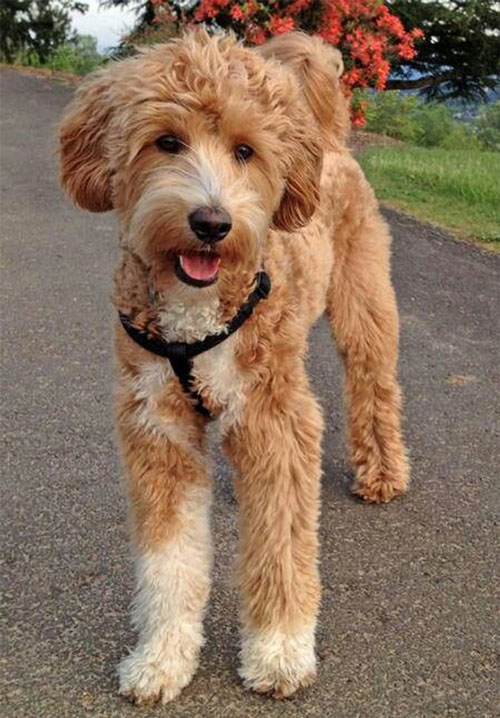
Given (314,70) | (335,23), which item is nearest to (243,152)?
(314,70)

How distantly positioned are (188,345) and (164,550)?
680 mm

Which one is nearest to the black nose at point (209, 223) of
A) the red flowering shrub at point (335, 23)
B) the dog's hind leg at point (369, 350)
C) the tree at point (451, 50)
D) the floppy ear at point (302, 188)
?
the floppy ear at point (302, 188)

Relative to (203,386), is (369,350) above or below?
below

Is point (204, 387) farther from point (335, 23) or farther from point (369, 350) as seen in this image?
point (335, 23)

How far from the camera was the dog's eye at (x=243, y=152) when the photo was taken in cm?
295

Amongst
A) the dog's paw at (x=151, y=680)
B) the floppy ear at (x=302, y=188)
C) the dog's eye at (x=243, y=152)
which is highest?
the dog's eye at (x=243, y=152)

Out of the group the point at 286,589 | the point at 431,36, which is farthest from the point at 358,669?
the point at 431,36

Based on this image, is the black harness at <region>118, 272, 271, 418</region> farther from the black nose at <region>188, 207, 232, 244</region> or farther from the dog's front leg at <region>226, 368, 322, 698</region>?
the black nose at <region>188, 207, 232, 244</region>

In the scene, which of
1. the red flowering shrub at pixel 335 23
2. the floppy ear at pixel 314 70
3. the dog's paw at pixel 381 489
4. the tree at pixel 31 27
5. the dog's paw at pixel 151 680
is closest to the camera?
the dog's paw at pixel 151 680

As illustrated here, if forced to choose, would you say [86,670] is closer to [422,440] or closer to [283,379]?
[283,379]

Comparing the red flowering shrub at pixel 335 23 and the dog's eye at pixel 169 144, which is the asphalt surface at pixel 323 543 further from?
the red flowering shrub at pixel 335 23

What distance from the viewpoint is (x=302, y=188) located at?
327cm

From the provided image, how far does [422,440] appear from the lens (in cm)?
529

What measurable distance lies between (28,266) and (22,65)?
39.6ft
